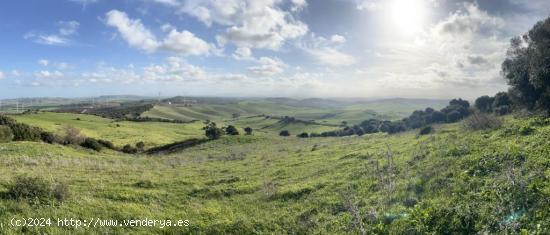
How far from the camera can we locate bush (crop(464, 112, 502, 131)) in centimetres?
2833

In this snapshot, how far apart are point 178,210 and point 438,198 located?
1051cm

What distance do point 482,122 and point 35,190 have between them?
30.9m

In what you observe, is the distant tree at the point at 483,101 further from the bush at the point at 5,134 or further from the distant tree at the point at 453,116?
the bush at the point at 5,134

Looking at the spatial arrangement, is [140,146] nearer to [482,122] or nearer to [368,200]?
[482,122]

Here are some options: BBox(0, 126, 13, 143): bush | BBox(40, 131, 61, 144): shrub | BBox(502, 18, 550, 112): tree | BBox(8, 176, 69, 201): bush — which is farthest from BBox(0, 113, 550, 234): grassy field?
BBox(40, 131, 61, 144): shrub

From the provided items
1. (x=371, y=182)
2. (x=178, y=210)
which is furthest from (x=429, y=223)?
(x=178, y=210)

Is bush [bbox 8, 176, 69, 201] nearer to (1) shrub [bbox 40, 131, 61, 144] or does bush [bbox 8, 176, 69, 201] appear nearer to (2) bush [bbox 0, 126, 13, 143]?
(2) bush [bbox 0, 126, 13, 143]

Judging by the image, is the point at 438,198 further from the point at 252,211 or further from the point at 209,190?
the point at 209,190

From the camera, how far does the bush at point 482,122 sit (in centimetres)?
2833

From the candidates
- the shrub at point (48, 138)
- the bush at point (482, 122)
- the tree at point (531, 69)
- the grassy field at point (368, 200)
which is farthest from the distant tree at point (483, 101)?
the shrub at point (48, 138)

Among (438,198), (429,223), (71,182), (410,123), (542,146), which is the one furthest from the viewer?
(410,123)

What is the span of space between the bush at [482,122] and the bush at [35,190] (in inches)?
1123

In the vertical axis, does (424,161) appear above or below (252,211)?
above

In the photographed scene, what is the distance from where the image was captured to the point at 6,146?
3672 cm
